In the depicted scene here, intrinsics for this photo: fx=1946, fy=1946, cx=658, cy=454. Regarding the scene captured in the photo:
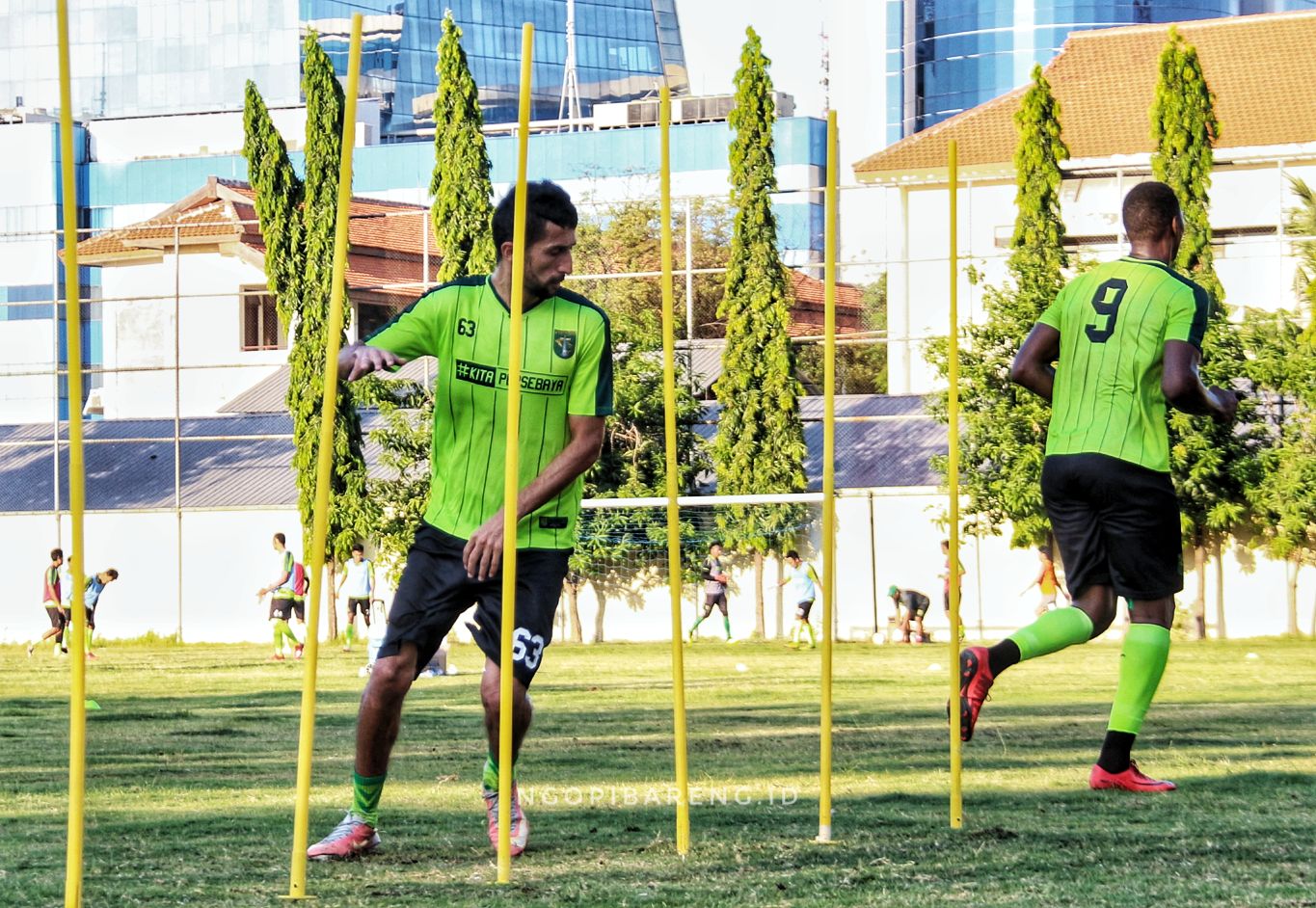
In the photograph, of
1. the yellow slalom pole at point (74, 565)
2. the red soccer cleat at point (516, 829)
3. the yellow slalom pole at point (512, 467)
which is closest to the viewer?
the yellow slalom pole at point (74, 565)

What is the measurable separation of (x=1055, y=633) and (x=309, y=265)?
2733 cm

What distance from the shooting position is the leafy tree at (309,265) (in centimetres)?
3294

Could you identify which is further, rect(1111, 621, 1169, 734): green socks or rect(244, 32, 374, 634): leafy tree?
rect(244, 32, 374, 634): leafy tree

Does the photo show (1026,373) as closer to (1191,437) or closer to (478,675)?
(478,675)

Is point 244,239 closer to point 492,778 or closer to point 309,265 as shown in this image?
point 309,265

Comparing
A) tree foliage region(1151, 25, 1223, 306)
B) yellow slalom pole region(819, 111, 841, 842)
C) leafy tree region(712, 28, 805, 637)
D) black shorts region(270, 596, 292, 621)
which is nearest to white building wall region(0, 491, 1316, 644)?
leafy tree region(712, 28, 805, 637)

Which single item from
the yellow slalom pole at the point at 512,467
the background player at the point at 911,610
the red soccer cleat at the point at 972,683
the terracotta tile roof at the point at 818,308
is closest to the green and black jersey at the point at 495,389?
the yellow slalom pole at the point at 512,467

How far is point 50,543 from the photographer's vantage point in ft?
119

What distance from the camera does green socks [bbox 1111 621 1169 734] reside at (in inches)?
279

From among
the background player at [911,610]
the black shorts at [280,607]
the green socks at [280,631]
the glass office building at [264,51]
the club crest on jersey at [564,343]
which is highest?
the glass office building at [264,51]

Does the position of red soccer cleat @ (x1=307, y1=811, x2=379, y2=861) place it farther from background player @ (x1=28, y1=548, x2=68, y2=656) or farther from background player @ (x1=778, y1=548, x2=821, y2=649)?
background player @ (x1=28, y1=548, x2=68, y2=656)

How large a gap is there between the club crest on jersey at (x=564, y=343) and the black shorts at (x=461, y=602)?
2.04 feet

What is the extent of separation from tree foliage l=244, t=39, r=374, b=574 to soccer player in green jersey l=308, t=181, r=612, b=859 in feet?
88.2

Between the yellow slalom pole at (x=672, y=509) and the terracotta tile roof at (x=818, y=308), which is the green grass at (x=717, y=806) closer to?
the yellow slalom pole at (x=672, y=509)
